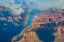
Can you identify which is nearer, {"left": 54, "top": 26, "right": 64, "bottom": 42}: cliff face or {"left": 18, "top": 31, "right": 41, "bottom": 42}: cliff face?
{"left": 18, "top": 31, "right": 41, "bottom": 42}: cliff face

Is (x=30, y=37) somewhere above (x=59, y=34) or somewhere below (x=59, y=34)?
above

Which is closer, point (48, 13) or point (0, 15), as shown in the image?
point (0, 15)

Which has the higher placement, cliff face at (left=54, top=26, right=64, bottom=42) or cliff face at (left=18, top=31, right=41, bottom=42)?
cliff face at (left=18, top=31, right=41, bottom=42)

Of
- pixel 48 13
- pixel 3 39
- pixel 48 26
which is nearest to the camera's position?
pixel 3 39

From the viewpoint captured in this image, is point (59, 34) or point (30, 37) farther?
point (59, 34)

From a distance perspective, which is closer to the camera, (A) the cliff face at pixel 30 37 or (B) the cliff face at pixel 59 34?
(A) the cliff face at pixel 30 37

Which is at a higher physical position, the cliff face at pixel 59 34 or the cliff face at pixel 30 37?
the cliff face at pixel 30 37

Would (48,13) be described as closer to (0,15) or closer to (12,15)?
(12,15)

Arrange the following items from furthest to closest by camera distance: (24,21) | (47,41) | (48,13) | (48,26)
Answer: (48,13), (48,26), (24,21), (47,41)

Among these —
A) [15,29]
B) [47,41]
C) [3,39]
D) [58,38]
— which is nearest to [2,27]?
[15,29]

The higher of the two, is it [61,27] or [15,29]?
[15,29]
